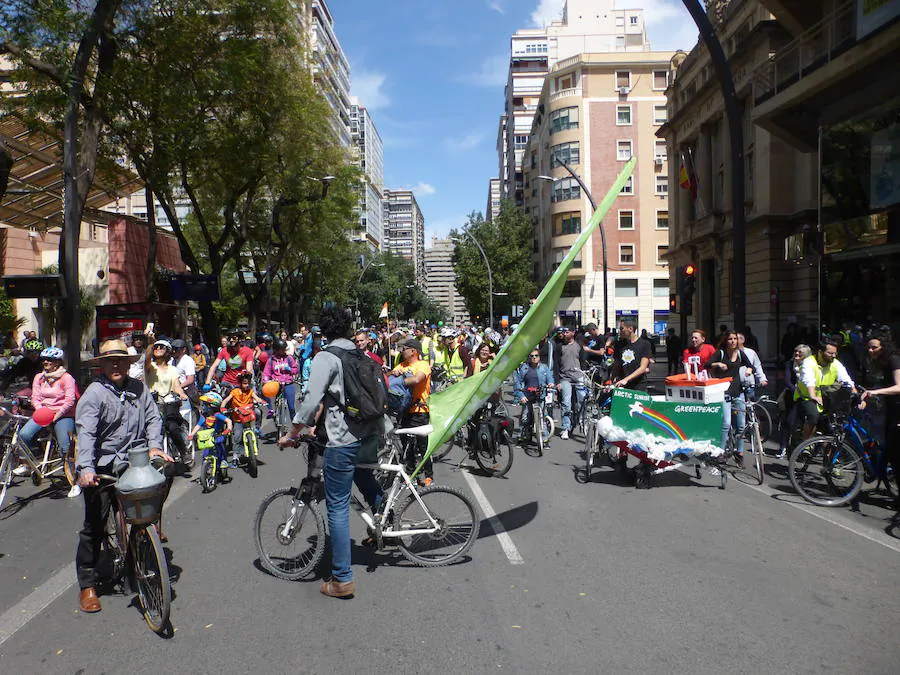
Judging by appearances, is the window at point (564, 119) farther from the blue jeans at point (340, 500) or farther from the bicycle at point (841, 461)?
the blue jeans at point (340, 500)

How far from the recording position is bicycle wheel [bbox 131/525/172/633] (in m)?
3.95

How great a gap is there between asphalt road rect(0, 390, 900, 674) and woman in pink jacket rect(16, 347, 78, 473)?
3.77 feet

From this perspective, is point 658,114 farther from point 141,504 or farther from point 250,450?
point 141,504

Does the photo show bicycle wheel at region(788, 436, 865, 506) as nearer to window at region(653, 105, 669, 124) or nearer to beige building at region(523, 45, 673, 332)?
beige building at region(523, 45, 673, 332)

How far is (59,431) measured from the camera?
7.78m

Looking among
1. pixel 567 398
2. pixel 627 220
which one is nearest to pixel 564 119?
pixel 627 220

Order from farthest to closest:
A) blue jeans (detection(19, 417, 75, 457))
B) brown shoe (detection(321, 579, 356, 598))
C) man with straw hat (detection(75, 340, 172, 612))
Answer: blue jeans (detection(19, 417, 75, 457)) → brown shoe (detection(321, 579, 356, 598)) → man with straw hat (detection(75, 340, 172, 612))

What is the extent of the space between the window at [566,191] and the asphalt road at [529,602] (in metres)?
53.5

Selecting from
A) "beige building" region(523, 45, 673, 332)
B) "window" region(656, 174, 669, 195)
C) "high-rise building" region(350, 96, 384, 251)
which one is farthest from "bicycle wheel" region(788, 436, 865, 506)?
"high-rise building" region(350, 96, 384, 251)

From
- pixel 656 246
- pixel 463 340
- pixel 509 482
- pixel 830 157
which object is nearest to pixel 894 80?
pixel 830 157

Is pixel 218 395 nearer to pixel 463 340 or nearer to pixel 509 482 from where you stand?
pixel 509 482

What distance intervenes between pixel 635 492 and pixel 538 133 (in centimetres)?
6633

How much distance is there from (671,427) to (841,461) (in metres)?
1.65

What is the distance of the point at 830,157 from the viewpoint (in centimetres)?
1614
